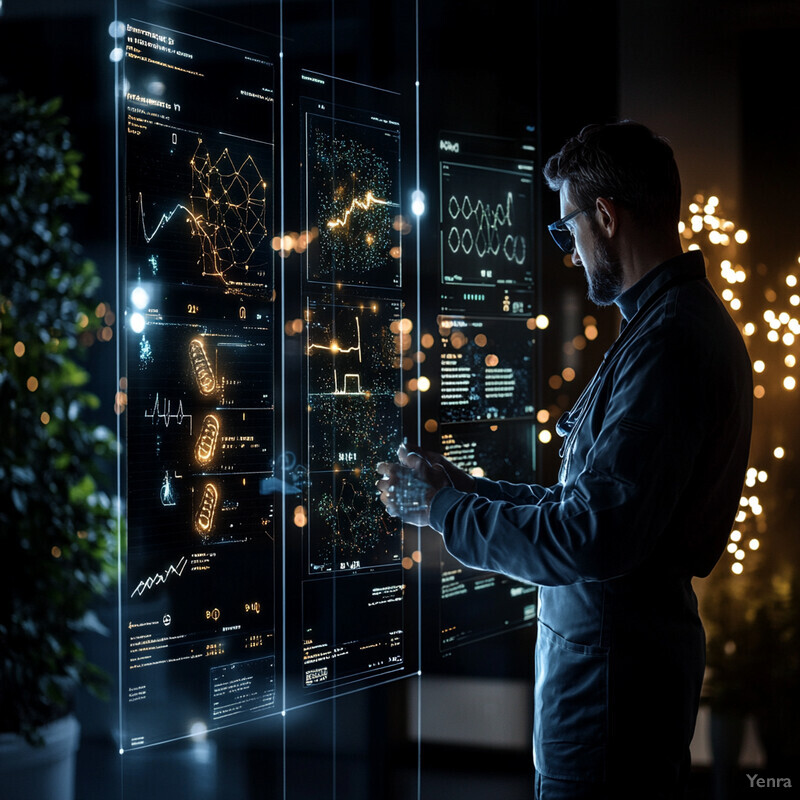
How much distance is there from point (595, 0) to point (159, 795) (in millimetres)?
3213

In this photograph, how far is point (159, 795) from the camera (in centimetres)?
222

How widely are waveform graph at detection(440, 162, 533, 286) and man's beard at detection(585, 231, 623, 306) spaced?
1.06m

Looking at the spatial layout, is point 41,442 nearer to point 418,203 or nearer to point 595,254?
point 595,254

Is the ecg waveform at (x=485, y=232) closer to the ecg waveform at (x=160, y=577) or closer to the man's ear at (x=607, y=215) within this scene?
the man's ear at (x=607, y=215)

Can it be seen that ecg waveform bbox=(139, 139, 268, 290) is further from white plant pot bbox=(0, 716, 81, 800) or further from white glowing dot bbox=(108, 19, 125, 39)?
white plant pot bbox=(0, 716, 81, 800)

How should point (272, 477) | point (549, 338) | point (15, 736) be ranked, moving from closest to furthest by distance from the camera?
point (15, 736), point (272, 477), point (549, 338)

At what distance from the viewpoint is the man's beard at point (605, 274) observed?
1.89 metres

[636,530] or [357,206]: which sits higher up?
[357,206]

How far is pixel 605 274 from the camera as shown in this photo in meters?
1.92

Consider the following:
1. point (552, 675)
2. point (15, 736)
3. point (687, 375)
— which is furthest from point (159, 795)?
point (687, 375)

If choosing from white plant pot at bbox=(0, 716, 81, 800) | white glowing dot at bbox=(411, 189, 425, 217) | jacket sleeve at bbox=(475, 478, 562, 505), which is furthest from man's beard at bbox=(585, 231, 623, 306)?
white plant pot at bbox=(0, 716, 81, 800)

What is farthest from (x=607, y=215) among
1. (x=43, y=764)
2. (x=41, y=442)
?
(x=43, y=764)

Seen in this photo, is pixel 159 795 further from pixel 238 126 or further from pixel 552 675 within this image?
pixel 238 126

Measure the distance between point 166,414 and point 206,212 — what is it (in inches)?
21.4
